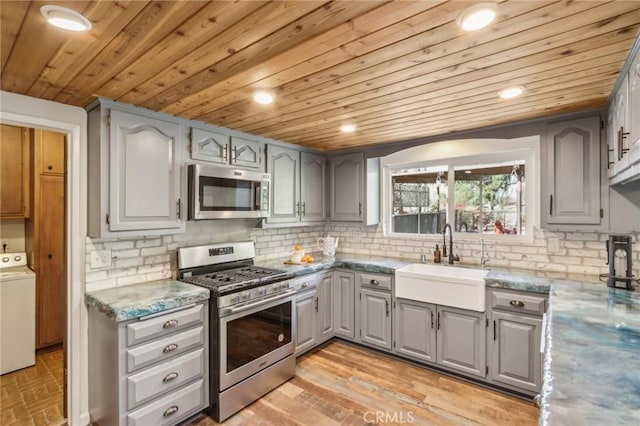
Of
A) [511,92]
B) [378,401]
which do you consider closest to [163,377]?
[378,401]

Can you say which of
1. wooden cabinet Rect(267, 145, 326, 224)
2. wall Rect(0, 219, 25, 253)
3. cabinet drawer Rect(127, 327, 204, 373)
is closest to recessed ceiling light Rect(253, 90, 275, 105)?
wooden cabinet Rect(267, 145, 326, 224)

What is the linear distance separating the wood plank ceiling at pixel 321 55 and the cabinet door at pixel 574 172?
0.69ft

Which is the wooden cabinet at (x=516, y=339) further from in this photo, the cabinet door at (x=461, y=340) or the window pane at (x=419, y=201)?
the window pane at (x=419, y=201)

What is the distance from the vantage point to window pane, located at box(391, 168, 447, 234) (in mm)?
3662

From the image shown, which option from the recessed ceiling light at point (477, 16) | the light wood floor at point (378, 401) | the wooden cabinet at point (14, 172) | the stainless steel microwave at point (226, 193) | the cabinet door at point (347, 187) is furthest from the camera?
the cabinet door at point (347, 187)

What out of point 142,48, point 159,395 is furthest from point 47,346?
point 142,48

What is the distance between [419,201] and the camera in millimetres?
3852

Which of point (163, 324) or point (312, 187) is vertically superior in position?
point (312, 187)

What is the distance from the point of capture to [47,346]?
332 centimetres

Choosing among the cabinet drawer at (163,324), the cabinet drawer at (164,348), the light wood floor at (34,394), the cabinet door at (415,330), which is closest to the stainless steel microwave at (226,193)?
the cabinet drawer at (163,324)

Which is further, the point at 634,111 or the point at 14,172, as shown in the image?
the point at 14,172

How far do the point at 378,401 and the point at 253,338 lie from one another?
1.10 meters

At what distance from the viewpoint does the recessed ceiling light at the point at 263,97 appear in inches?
80.2

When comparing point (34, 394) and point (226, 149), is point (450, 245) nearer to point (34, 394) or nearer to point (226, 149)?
point (226, 149)
